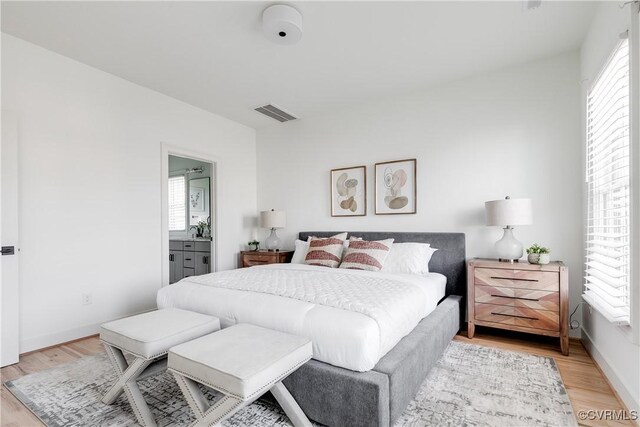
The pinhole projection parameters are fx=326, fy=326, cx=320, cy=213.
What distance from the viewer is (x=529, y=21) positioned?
2.54 meters

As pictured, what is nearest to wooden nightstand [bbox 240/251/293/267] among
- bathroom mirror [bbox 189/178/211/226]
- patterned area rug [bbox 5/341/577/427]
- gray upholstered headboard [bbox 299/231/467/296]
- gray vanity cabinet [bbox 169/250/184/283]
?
gray vanity cabinet [bbox 169/250/184/283]

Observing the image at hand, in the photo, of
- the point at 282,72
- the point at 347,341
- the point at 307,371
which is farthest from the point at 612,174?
the point at 282,72

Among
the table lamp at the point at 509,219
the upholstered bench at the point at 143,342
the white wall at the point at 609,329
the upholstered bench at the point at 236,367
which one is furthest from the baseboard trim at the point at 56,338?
the white wall at the point at 609,329

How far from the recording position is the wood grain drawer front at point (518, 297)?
2680mm

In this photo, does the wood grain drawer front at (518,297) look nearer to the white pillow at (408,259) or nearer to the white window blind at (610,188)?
the white window blind at (610,188)

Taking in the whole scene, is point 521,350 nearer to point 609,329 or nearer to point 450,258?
point 609,329

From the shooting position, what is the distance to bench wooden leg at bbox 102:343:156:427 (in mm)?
1714

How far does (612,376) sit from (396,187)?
8.09 ft

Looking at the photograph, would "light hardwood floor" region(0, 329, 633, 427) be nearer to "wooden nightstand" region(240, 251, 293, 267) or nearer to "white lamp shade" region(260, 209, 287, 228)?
"wooden nightstand" region(240, 251, 293, 267)

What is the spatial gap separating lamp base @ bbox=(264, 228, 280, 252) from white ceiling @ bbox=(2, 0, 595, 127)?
1.96m

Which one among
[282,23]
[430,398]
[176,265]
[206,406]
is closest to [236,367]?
[206,406]

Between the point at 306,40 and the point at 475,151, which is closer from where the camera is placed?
the point at 306,40

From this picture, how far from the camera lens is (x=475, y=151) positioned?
11.3ft

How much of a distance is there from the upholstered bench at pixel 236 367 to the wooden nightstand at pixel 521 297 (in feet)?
6.54
